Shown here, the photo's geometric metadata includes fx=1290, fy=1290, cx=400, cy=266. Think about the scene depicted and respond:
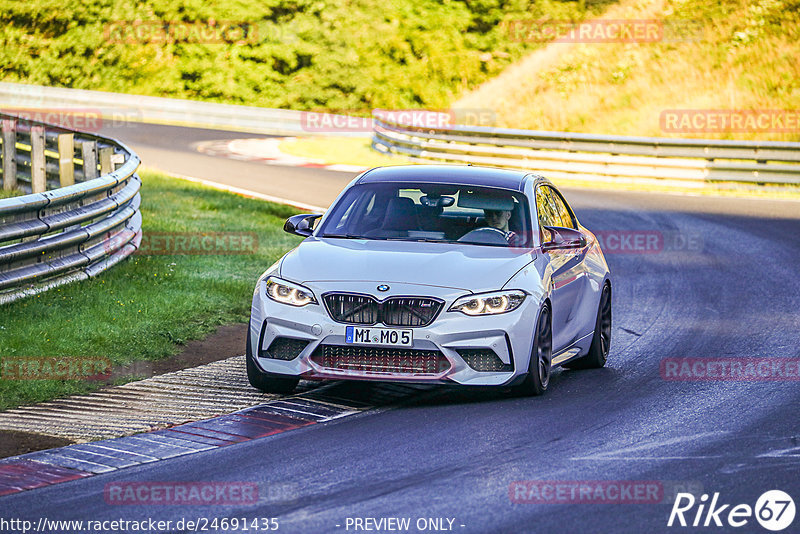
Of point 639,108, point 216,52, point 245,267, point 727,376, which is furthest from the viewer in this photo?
point 216,52

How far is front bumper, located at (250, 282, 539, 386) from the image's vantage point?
8391 mm

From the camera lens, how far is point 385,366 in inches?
331

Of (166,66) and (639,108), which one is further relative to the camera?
(166,66)

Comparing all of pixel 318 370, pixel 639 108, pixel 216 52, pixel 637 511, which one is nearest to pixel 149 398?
pixel 318 370

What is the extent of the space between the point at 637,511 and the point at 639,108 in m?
32.8

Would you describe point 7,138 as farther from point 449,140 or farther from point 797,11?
point 797,11

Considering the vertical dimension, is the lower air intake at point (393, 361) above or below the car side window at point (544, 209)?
below

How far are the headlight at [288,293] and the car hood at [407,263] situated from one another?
0.06m
